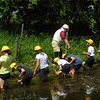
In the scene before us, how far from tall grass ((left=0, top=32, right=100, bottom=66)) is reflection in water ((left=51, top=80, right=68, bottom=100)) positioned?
290 cm

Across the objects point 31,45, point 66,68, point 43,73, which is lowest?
point 43,73

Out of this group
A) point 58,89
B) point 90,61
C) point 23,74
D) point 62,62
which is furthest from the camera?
point 90,61

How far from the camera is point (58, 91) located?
14.1 meters

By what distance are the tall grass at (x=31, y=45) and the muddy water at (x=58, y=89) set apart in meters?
Answer: 2.06

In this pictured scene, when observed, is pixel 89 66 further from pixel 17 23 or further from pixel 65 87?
pixel 17 23

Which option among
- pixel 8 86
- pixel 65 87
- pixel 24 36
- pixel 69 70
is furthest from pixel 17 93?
pixel 24 36

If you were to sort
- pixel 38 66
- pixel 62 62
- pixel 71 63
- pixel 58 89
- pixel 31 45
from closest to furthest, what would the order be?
pixel 58 89 < pixel 38 66 < pixel 62 62 < pixel 71 63 < pixel 31 45

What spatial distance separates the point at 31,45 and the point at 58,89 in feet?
18.7

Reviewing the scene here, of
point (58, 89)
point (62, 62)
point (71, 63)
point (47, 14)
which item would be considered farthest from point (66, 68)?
point (47, 14)

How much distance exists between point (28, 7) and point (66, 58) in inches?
243

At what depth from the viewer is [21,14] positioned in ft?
79.2

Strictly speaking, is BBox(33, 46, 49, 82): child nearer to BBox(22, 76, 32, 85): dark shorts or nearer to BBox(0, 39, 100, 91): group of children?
BBox(0, 39, 100, 91): group of children

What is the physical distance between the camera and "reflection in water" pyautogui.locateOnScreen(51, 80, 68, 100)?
43.5 feet

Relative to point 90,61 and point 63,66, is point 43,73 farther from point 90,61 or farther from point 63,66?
point 90,61
